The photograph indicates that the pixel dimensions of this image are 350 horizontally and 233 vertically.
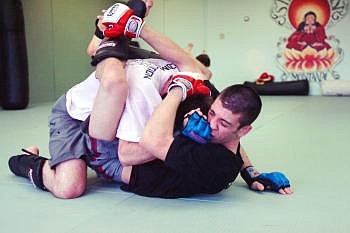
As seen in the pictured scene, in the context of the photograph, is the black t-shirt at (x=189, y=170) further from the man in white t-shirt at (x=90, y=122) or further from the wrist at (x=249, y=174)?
the wrist at (x=249, y=174)

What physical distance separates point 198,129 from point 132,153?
1.08 feet

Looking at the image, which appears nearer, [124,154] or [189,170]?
[189,170]

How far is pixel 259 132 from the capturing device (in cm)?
421

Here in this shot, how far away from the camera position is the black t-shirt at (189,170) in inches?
75.8

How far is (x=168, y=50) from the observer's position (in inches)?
92.0

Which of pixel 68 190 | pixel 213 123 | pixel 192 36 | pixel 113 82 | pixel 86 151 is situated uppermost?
pixel 113 82

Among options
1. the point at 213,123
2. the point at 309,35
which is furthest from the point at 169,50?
the point at 309,35

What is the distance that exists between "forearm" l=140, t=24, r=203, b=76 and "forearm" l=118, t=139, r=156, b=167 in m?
0.53

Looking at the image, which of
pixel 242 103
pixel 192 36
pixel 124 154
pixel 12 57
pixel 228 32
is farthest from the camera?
pixel 192 36

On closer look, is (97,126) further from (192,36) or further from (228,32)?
(192,36)

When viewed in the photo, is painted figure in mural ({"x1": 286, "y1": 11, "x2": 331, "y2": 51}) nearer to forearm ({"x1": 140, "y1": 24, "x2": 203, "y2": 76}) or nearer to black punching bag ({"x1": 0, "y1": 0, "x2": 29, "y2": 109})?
black punching bag ({"x1": 0, "y1": 0, "x2": 29, "y2": 109})

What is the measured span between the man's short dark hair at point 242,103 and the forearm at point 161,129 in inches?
9.0

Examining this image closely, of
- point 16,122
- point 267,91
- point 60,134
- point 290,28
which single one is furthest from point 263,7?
point 60,134

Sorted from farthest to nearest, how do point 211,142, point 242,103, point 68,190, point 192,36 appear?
1. point 192,36
2. point 68,190
3. point 211,142
4. point 242,103
